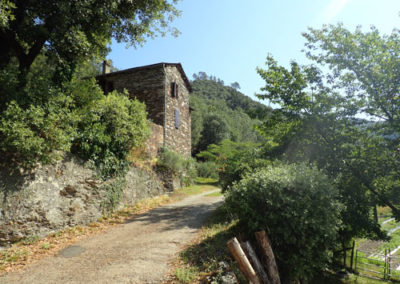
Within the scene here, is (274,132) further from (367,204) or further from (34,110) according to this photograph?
(34,110)

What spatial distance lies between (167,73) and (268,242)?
1360cm

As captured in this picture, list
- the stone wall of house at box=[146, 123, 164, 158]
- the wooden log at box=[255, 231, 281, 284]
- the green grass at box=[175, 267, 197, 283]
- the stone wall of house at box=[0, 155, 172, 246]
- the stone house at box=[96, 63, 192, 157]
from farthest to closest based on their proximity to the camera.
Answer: the stone house at box=[96, 63, 192, 157]
the stone wall of house at box=[146, 123, 164, 158]
the stone wall of house at box=[0, 155, 172, 246]
the wooden log at box=[255, 231, 281, 284]
the green grass at box=[175, 267, 197, 283]

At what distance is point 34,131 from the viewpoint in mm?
5504

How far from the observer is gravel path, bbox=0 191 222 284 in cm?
422

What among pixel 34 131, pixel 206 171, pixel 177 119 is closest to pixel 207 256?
pixel 34 131

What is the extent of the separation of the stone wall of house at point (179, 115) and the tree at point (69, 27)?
596 centimetres

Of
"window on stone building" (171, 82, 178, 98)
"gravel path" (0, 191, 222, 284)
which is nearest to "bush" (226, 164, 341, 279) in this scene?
"gravel path" (0, 191, 222, 284)

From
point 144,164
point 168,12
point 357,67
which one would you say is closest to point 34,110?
point 144,164

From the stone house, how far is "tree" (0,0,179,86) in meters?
5.23

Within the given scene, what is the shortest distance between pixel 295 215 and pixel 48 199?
658 centimetres

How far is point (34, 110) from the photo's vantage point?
5.54 m

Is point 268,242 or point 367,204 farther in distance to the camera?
point 367,204

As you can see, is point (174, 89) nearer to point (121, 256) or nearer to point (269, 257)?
point (121, 256)

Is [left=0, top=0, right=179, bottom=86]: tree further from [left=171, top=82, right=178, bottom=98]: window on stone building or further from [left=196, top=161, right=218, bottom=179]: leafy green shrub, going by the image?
[left=196, top=161, right=218, bottom=179]: leafy green shrub
